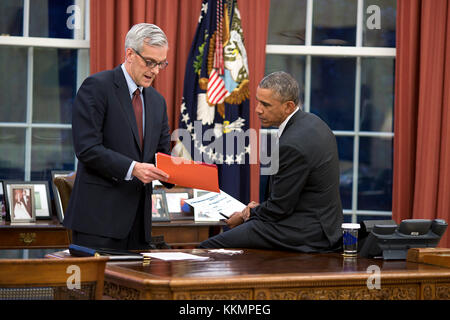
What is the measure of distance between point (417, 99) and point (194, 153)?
1.66 m

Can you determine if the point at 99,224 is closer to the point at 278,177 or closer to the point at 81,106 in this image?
the point at 81,106

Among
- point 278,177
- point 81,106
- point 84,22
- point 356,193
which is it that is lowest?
point 356,193

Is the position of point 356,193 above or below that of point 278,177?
below

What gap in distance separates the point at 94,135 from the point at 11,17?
2453 mm

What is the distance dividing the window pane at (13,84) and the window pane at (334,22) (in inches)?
84.8

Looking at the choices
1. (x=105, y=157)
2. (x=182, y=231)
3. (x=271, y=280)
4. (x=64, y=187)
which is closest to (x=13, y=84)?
(x=64, y=187)

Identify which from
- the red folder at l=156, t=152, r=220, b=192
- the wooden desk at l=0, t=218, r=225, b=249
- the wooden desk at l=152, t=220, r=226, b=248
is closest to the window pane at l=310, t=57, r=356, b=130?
the wooden desk at l=152, t=220, r=226, b=248

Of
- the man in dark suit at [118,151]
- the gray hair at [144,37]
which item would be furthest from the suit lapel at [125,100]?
the gray hair at [144,37]

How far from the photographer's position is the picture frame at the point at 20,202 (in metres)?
4.26

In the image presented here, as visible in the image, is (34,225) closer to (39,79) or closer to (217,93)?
(39,79)

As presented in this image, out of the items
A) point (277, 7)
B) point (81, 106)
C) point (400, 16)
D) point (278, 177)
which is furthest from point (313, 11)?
point (81, 106)

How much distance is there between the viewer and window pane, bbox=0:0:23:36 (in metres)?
4.91

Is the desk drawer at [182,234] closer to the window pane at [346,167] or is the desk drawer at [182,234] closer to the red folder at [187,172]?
the red folder at [187,172]

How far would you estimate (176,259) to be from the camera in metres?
2.69
